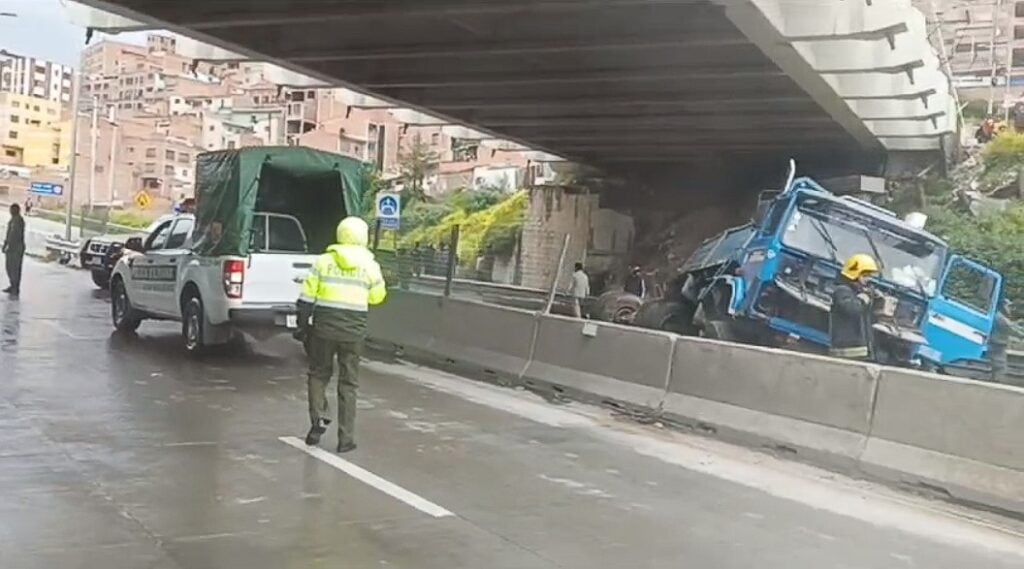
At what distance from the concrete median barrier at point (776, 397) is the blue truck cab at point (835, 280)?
399 centimetres

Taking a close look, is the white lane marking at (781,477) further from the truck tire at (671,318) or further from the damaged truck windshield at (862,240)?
the truck tire at (671,318)

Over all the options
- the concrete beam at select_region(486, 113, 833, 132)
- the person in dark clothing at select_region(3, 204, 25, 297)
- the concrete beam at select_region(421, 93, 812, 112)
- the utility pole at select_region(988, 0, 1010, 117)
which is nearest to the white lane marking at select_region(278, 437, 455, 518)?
the concrete beam at select_region(421, 93, 812, 112)

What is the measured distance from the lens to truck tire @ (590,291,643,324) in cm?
2153

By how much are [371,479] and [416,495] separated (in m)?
0.55

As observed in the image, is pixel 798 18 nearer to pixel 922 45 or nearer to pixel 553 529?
pixel 922 45

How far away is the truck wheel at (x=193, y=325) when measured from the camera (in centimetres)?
1448

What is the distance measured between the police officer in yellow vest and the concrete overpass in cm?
728

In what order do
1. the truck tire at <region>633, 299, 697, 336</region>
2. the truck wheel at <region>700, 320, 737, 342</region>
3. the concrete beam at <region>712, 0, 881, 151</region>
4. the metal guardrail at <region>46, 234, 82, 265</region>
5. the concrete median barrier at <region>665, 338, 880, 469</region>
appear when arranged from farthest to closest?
1. the metal guardrail at <region>46, 234, 82, 265</region>
2. the truck tire at <region>633, 299, 697, 336</region>
3. the truck wheel at <region>700, 320, 737, 342</region>
4. the concrete beam at <region>712, 0, 881, 151</region>
5. the concrete median barrier at <region>665, 338, 880, 469</region>

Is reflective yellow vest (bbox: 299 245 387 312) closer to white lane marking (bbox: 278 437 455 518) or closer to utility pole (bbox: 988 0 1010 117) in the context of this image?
white lane marking (bbox: 278 437 455 518)

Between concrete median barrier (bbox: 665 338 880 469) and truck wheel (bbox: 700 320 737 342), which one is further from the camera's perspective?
truck wheel (bbox: 700 320 737 342)

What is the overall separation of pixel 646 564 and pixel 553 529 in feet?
2.63

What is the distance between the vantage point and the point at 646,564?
6109 mm

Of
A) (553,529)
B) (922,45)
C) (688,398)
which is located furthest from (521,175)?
(553,529)

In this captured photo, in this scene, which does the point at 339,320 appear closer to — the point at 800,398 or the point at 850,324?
the point at 800,398
